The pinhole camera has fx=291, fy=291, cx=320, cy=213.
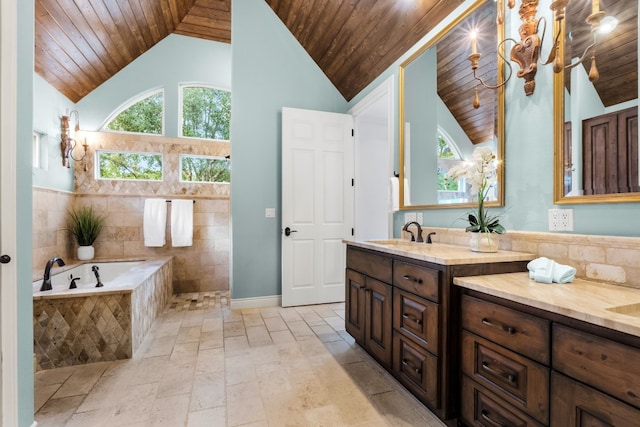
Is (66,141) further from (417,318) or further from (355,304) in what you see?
(417,318)

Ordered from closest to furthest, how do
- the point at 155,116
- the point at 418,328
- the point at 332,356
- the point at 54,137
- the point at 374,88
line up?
the point at 418,328
the point at 332,356
the point at 374,88
the point at 54,137
the point at 155,116

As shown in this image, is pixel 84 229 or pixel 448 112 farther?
pixel 84 229

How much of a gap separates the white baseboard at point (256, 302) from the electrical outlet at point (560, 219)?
2795 millimetres

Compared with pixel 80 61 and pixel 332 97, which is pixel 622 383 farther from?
pixel 80 61

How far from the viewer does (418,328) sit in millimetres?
A: 1595

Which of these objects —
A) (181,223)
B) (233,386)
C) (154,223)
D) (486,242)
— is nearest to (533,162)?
(486,242)

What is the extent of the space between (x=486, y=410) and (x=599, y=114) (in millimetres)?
1411

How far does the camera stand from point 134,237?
4.02 m

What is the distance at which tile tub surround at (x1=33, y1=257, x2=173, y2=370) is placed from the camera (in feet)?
6.72

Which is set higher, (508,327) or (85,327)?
(508,327)

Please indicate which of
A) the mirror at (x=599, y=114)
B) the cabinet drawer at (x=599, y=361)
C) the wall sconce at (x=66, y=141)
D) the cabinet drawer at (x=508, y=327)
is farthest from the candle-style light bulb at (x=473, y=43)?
the wall sconce at (x=66, y=141)

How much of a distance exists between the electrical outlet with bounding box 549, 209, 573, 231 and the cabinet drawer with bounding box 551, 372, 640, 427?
786mm

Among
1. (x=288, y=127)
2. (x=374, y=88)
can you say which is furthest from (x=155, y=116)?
(x=374, y=88)

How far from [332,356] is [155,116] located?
4059 mm
